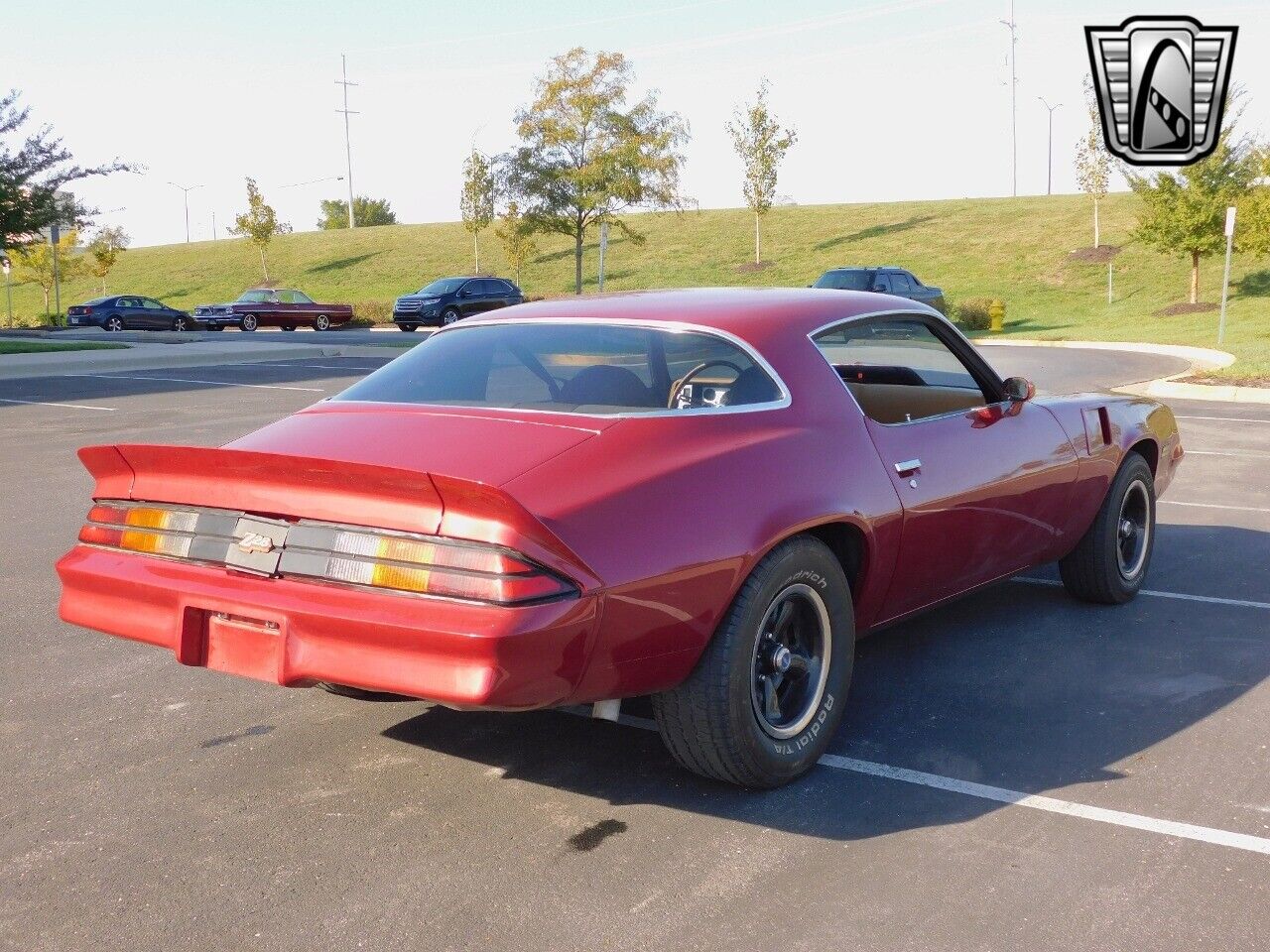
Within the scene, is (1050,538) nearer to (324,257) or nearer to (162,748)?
(162,748)

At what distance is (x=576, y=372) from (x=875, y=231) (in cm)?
6360

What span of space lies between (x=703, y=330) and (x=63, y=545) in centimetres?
478

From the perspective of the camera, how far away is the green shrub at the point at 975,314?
3538cm

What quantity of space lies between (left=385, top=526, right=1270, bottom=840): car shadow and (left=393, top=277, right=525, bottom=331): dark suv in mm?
33940

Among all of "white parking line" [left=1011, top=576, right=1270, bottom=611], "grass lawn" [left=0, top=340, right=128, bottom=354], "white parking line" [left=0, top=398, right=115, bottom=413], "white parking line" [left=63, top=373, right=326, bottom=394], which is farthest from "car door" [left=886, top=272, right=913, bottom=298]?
"white parking line" [left=1011, top=576, right=1270, bottom=611]

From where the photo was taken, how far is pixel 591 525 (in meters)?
3.49

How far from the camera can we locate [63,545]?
7.65m

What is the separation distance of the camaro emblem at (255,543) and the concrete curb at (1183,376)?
833cm

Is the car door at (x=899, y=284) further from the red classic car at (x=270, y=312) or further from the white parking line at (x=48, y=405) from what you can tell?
the red classic car at (x=270, y=312)

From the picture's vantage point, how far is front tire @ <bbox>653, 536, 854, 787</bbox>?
12.3 feet

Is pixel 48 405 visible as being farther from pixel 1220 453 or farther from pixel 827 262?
pixel 827 262

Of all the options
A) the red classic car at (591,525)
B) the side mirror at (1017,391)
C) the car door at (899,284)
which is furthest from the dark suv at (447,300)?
the red classic car at (591,525)

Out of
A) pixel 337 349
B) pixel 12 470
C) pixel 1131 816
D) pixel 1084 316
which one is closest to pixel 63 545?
pixel 12 470

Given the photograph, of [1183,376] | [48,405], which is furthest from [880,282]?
[48,405]
